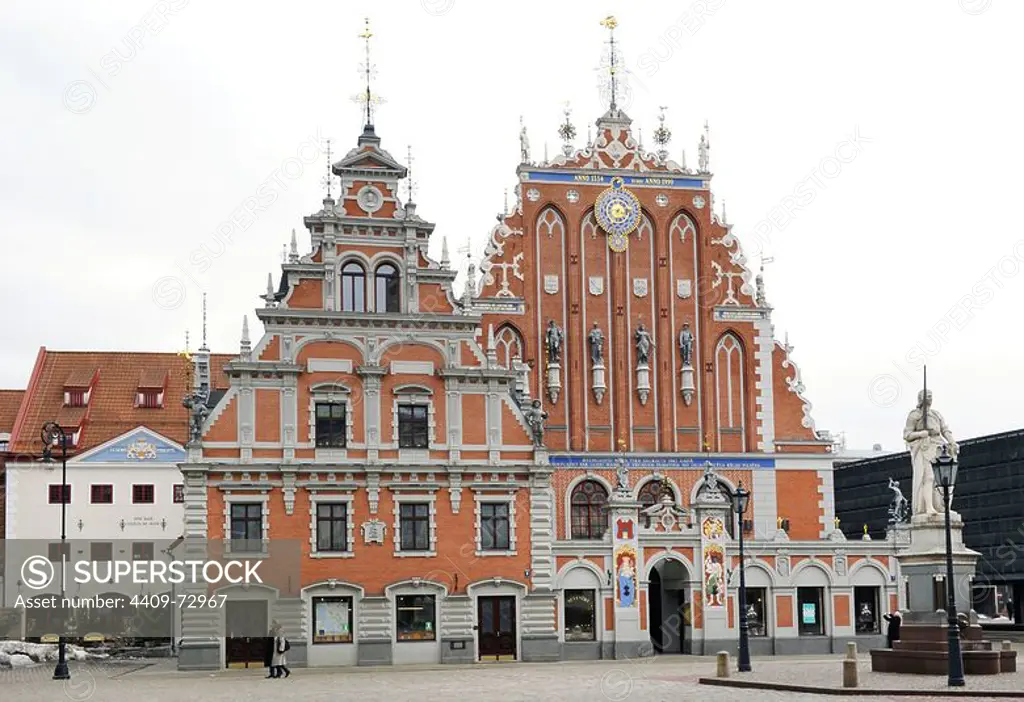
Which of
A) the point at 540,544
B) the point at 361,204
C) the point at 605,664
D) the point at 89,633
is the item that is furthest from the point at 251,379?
the point at 89,633

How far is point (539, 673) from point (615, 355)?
17511mm

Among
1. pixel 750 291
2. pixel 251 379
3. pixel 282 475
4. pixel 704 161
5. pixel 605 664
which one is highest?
pixel 704 161

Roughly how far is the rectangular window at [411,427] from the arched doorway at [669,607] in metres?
9.33

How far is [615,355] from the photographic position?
55062 mm

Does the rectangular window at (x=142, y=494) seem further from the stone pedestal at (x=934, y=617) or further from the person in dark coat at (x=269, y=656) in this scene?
the stone pedestal at (x=934, y=617)

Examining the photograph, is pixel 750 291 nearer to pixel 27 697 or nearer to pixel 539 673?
pixel 539 673

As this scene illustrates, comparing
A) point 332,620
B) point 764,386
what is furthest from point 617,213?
point 332,620

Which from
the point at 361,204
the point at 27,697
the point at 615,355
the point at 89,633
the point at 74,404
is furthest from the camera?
the point at 74,404

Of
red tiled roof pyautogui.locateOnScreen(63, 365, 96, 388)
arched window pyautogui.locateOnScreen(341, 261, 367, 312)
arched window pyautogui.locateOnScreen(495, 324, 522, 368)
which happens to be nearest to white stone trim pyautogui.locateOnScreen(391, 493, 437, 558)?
arched window pyautogui.locateOnScreen(341, 261, 367, 312)

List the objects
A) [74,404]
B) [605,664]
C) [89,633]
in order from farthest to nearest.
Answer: [74,404], [89,633], [605,664]

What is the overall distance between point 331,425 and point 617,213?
15.6 m

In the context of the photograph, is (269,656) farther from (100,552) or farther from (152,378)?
(152,378)

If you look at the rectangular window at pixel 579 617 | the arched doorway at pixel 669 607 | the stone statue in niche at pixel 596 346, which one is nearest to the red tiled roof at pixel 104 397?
the stone statue in niche at pixel 596 346

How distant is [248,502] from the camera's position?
45656 millimetres
